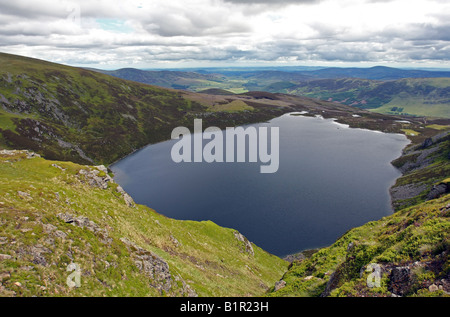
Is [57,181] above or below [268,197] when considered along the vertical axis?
above

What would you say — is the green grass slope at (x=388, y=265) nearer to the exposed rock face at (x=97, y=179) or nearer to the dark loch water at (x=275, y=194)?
the exposed rock face at (x=97, y=179)

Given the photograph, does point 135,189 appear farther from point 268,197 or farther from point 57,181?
point 57,181

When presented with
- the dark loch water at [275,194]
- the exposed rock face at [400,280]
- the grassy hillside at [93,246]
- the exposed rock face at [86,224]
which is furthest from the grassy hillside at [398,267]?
the dark loch water at [275,194]

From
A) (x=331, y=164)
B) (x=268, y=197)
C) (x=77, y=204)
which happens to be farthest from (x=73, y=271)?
(x=331, y=164)

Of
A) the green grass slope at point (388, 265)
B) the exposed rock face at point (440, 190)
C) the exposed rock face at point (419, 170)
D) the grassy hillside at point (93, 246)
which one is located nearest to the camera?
the green grass slope at point (388, 265)

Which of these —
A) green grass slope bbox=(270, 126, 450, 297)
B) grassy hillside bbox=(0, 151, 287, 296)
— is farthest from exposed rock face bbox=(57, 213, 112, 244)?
green grass slope bbox=(270, 126, 450, 297)

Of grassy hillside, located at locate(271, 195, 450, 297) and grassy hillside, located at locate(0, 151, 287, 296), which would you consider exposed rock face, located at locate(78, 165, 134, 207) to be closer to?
grassy hillside, located at locate(0, 151, 287, 296)
